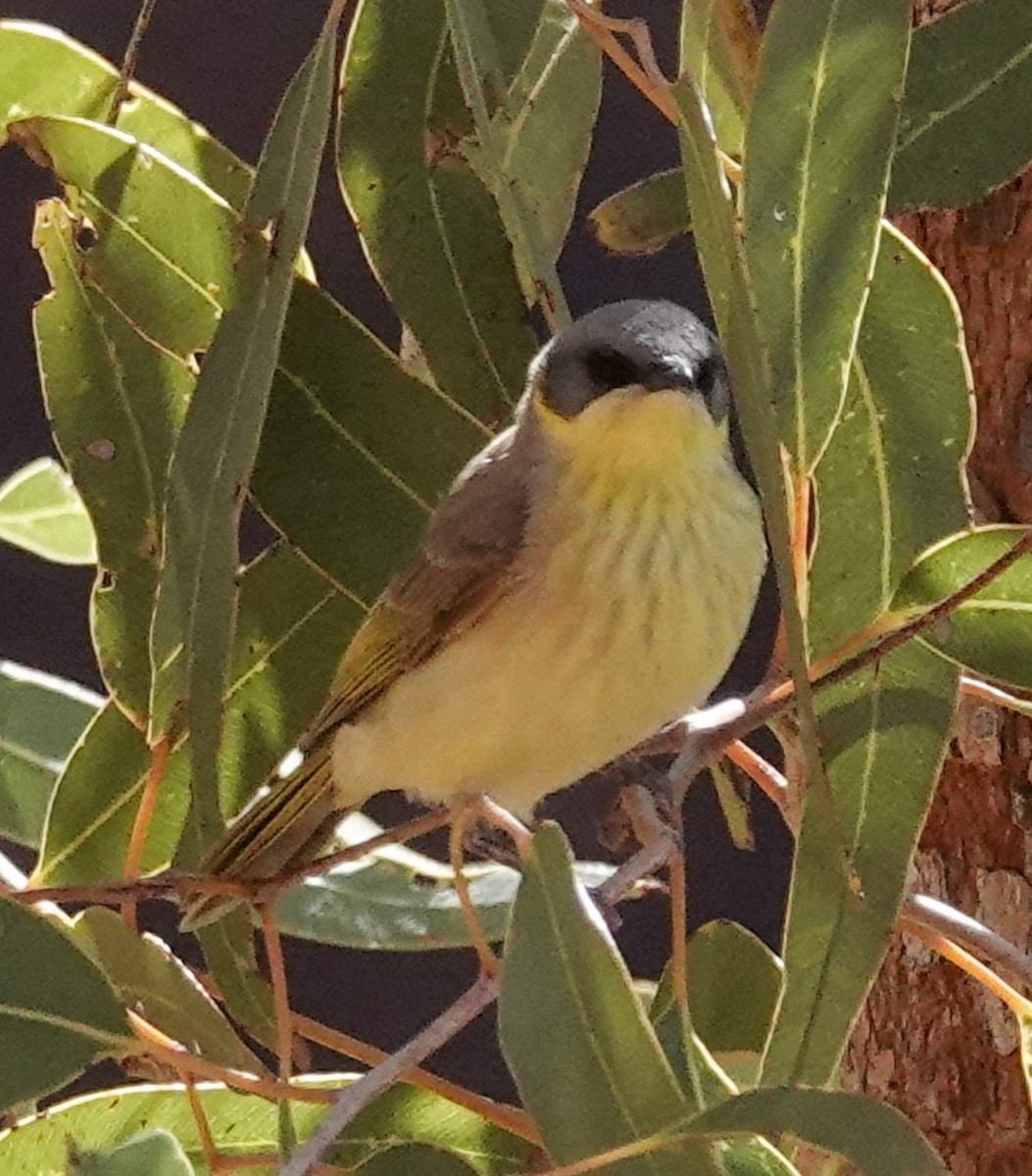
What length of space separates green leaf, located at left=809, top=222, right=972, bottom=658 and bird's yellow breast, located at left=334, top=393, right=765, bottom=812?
0.15m

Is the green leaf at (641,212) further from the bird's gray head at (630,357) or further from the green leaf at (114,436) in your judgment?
the green leaf at (114,436)

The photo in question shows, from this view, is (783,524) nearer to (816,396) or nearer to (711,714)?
(816,396)

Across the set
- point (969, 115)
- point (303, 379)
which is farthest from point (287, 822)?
point (969, 115)

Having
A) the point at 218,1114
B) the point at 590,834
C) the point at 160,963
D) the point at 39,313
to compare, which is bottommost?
the point at 590,834

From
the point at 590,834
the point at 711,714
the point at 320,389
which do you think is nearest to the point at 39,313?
the point at 320,389

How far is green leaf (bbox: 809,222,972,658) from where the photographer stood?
62 centimetres

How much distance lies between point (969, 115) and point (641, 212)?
0.18m

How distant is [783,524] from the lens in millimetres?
486

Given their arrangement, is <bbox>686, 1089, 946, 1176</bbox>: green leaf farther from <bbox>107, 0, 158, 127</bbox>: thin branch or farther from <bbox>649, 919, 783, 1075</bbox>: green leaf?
<bbox>107, 0, 158, 127</bbox>: thin branch

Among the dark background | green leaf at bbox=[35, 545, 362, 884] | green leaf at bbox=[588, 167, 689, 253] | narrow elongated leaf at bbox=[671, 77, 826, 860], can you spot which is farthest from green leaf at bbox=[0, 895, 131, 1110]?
the dark background

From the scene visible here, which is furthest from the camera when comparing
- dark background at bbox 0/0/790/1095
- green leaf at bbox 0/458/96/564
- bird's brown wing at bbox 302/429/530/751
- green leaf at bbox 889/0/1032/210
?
dark background at bbox 0/0/790/1095

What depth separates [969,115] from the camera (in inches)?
27.9

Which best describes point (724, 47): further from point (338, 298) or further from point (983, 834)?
point (338, 298)

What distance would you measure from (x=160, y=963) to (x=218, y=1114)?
0.11m
